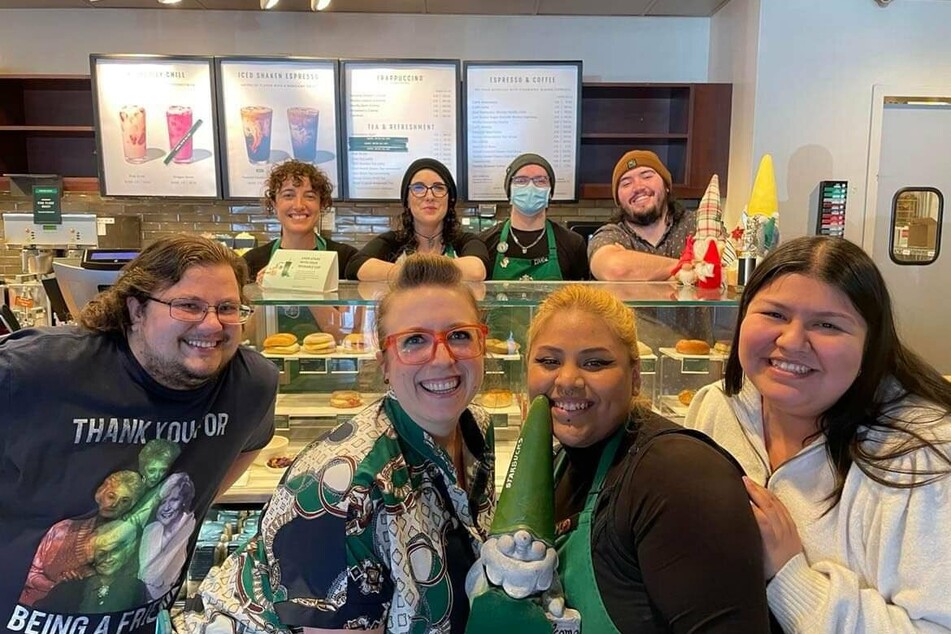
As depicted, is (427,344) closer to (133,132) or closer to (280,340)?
(280,340)

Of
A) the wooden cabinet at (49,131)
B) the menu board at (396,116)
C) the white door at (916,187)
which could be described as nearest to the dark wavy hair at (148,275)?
the menu board at (396,116)

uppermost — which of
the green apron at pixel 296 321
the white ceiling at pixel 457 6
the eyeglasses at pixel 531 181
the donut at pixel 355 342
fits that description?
the white ceiling at pixel 457 6

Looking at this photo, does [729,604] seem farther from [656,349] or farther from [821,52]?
[821,52]

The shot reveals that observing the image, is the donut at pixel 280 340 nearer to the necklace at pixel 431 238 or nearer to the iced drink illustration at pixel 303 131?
the necklace at pixel 431 238

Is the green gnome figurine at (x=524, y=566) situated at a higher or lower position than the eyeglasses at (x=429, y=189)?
lower

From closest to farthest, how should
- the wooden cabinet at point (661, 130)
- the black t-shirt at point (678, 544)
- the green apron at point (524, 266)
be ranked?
1. the black t-shirt at point (678, 544)
2. the green apron at point (524, 266)
3. the wooden cabinet at point (661, 130)

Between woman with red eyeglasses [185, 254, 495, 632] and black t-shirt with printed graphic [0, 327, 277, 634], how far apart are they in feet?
0.67

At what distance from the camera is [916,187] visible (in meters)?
4.41

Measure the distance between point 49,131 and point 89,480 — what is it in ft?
13.7

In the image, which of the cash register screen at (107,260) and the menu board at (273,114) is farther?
the menu board at (273,114)

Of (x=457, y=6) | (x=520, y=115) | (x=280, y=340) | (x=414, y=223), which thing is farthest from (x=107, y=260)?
(x=457, y=6)

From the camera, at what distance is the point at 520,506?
100 centimetres

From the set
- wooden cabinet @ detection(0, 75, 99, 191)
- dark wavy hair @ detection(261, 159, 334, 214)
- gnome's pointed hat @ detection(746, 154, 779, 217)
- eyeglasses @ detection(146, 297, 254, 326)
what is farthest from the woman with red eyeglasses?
wooden cabinet @ detection(0, 75, 99, 191)

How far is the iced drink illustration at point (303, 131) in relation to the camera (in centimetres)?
440
